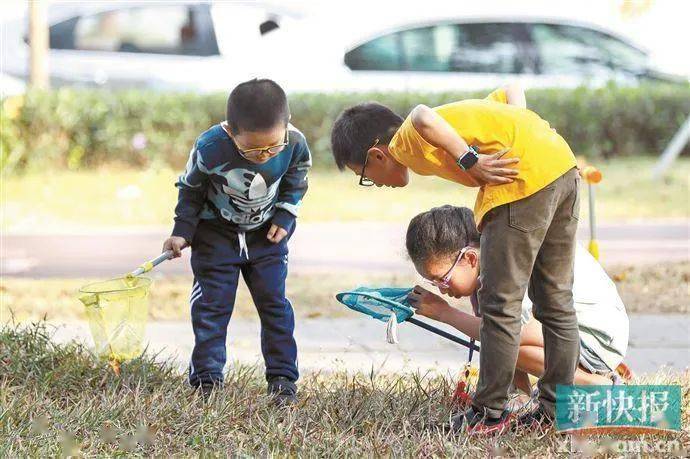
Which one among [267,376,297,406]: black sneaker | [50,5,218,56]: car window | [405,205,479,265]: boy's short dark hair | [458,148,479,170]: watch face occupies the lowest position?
[267,376,297,406]: black sneaker

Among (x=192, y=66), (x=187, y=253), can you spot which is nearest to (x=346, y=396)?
(x=187, y=253)

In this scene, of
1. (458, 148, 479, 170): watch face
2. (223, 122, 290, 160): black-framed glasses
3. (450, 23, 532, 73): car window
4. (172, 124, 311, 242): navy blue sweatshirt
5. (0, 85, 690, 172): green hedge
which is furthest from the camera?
(450, 23, 532, 73): car window

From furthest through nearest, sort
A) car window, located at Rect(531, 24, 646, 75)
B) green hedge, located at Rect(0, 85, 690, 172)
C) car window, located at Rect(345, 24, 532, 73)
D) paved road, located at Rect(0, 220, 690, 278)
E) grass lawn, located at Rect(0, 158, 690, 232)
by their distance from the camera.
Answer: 1. car window, located at Rect(531, 24, 646, 75)
2. car window, located at Rect(345, 24, 532, 73)
3. green hedge, located at Rect(0, 85, 690, 172)
4. grass lawn, located at Rect(0, 158, 690, 232)
5. paved road, located at Rect(0, 220, 690, 278)

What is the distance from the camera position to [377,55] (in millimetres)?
11133

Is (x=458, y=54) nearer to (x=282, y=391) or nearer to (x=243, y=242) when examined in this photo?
(x=243, y=242)

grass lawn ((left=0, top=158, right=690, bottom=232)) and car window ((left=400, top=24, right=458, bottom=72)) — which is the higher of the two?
car window ((left=400, top=24, right=458, bottom=72))

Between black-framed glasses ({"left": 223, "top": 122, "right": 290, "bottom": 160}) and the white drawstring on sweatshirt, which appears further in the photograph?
the white drawstring on sweatshirt

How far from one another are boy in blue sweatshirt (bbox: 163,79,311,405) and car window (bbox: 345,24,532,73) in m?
7.39

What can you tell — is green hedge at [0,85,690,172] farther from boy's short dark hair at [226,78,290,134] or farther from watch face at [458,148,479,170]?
watch face at [458,148,479,170]

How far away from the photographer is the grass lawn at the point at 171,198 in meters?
8.59

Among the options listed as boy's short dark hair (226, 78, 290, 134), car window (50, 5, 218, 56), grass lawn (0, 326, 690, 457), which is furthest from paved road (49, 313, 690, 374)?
car window (50, 5, 218, 56)

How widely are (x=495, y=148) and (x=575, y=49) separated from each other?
8916mm

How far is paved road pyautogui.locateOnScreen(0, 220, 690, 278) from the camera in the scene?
274 inches

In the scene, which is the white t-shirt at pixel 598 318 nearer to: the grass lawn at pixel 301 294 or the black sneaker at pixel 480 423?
the black sneaker at pixel 480 423
